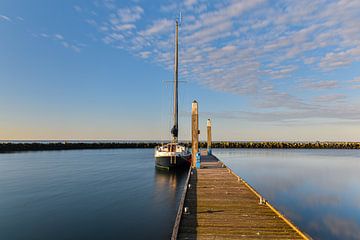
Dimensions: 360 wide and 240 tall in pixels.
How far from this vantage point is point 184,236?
7965mm

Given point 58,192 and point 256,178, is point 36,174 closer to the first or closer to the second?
point 58,192

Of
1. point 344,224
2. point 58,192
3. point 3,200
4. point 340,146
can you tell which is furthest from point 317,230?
point 340,146

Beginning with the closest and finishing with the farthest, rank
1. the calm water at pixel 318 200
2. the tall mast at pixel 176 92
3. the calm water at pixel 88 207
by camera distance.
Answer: the calm water at pixel 88 207 < the calm water at pixel 318 200 < the tall mast at pixel 176 92

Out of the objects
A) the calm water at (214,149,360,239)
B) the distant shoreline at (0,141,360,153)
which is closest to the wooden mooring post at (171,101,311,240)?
the calm water at (214,149,360,239)

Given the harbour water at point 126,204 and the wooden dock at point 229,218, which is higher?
the wooden dock at point 229,218

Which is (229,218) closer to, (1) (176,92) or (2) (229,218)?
(2) (229,218)

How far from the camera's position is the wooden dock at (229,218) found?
8.18 meters

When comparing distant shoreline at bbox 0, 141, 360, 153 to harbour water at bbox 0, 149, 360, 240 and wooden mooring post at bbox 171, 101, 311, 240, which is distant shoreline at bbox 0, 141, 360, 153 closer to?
harbour water at bbox 0, 149, 360, 240

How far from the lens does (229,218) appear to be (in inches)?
383

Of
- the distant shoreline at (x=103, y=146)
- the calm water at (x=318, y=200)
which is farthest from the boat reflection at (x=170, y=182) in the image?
the distant shoreline at (x=103, y=146)

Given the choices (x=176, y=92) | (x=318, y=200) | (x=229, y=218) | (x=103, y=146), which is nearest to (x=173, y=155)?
(x=176, y=92)

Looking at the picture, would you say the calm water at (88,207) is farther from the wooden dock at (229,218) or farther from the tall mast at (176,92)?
the tall mast at (176,92)

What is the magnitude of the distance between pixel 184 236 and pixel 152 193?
12333 mm

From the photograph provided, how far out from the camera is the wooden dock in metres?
8.18
